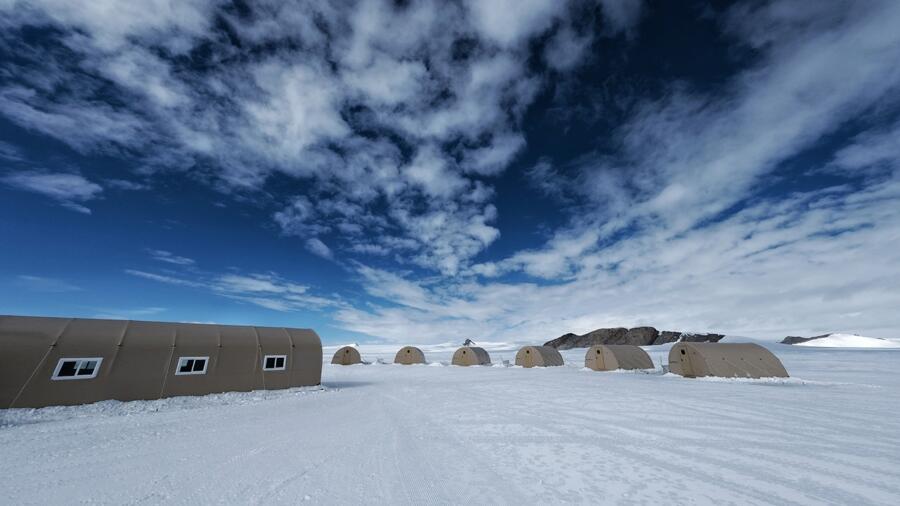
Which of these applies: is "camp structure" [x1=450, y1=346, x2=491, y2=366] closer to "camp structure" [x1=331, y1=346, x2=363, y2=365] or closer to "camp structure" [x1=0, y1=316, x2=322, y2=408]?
"camp structure" [x1=331, y1=346, x2=363, y2=365]

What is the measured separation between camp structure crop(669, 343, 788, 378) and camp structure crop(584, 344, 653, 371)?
756 centimetres

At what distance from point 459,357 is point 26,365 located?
43.6m

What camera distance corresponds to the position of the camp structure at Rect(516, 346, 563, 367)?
4471cm

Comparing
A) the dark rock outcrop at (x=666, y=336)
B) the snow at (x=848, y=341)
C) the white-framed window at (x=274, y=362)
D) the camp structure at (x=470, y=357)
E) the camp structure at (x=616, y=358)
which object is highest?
the dark rock outcrop at (x=666, y=336)

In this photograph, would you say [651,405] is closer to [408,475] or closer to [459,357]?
[408,475]

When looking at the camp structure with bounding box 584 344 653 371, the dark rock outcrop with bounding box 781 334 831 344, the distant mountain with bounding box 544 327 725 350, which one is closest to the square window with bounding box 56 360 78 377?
the camp structure with bounding box 584 344 653 371

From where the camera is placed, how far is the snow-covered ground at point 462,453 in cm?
628

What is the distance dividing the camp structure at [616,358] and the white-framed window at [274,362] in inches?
1222

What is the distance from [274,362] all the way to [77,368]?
327 inches

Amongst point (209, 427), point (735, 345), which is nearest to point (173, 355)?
point (209, 427)

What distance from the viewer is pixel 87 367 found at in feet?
50.2

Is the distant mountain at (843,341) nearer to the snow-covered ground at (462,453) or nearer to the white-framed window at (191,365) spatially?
the snow-covered ground at (462,453)

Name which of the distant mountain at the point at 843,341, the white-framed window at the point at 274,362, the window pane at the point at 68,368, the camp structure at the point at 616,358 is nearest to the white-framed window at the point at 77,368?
the window pane at the point at 68,368

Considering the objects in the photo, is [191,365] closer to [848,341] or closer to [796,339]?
[848,341]
